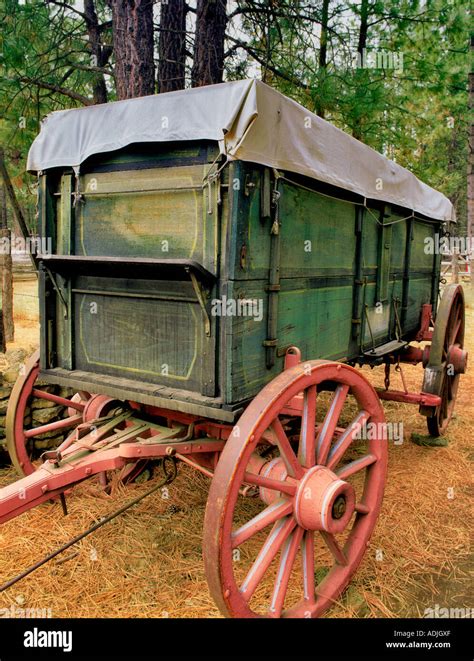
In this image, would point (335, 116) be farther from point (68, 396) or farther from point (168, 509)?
point (168, 509)

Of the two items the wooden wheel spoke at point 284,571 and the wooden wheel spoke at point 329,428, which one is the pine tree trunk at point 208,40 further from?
the wooden wheel spoke at point 284,571

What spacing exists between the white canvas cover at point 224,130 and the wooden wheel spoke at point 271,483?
4.45 feet

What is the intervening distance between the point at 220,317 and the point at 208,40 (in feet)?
13.7

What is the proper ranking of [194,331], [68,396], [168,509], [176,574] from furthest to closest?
[68,396], [168,509], [176,574], [194,331]

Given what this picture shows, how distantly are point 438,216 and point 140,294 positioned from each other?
11.9ft

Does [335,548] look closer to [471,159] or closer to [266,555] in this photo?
[266,555]

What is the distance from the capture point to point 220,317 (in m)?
2.39

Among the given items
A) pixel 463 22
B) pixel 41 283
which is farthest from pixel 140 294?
pixel 463 22

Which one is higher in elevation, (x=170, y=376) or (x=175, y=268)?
(x=175, y=268)

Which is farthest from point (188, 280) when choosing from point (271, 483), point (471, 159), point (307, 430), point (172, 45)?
point (471, 159)

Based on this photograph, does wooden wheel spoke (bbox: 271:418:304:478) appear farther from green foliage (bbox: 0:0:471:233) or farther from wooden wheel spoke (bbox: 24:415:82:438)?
green foliage (bbox: 0:0:471:233)

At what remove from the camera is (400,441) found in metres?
4.89

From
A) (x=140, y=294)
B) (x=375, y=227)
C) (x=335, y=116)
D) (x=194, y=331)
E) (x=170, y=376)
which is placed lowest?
(x=170, y=376)

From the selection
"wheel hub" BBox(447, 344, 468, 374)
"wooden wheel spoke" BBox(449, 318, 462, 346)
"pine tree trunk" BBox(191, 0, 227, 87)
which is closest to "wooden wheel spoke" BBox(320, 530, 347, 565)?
"wheel hub" BBox(447, 344, 468, 374)
